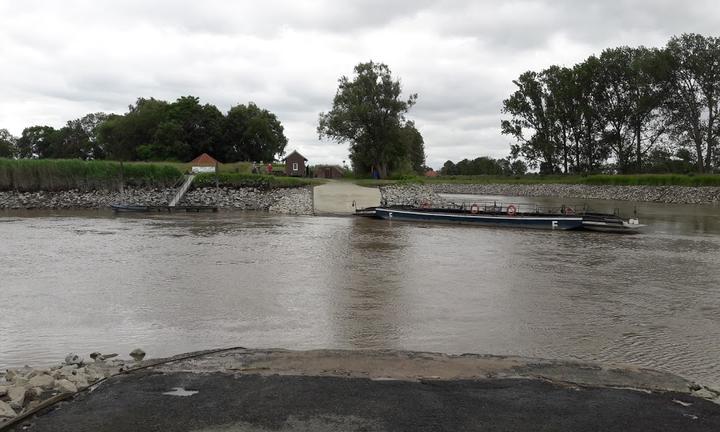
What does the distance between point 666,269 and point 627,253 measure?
16.6ft

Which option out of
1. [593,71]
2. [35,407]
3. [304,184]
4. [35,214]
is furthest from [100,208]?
[593,71]

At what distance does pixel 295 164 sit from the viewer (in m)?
77.9

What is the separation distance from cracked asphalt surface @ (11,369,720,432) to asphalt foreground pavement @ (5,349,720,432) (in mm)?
12

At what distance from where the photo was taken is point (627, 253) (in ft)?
87.7

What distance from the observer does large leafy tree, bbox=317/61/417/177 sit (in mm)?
78438

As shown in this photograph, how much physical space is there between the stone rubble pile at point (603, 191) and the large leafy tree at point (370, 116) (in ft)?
28.4

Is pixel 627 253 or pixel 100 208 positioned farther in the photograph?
pixel 100 208

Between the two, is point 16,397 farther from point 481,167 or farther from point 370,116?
point 481,167

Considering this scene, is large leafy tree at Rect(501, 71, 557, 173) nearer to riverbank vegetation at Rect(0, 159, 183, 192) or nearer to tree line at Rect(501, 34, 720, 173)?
tree line at Rect(501, 34, 720, 173)

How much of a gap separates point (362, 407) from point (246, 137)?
8804cm

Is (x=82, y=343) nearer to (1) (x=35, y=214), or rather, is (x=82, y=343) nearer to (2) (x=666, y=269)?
(2) (x=666, y=269)

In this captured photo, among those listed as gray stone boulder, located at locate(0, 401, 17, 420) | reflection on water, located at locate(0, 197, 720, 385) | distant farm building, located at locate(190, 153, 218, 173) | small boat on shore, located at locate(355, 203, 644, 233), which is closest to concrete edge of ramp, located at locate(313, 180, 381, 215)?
small boat on shore, located at locate(355, 203, 644, 233)

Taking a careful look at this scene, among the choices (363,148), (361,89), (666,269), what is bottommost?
(666,269)

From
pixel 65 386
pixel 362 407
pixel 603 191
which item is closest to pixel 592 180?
pixel 603 191
